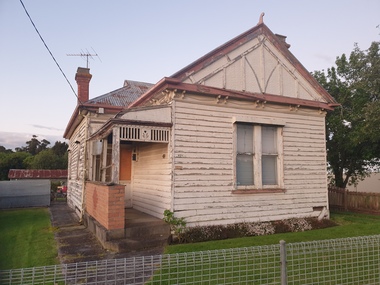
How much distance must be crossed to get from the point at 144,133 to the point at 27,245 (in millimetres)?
3926

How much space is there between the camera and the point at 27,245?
7.65 meters

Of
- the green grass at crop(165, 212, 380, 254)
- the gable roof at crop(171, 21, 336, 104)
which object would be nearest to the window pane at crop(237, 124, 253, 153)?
the gable roof at crop(171, 21, 336, 104)

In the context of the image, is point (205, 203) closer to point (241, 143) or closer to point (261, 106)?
point (241, 143)

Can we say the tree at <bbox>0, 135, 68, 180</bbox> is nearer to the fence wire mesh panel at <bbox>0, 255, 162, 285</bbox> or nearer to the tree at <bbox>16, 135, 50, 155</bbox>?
the tree at <bbox>16, 135, 50, 155</bbox>

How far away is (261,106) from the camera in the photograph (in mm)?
9789

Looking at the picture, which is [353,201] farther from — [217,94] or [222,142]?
[217,94]

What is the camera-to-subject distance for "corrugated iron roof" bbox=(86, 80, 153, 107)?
11.9 metres

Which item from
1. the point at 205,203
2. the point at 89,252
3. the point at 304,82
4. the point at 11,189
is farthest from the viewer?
the point at 11,189

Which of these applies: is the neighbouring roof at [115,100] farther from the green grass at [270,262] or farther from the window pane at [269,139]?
the green grass at [270,262]

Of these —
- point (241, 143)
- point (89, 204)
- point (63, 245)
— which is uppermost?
point (241, 143)

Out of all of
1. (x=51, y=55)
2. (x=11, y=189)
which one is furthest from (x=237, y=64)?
(x=11, y=189)

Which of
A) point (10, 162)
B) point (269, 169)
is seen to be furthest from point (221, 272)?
point (10, 162)

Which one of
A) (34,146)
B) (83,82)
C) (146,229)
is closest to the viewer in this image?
(146,229)

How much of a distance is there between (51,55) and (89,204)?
476 centimetres
